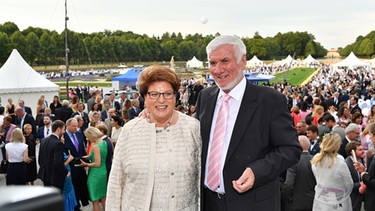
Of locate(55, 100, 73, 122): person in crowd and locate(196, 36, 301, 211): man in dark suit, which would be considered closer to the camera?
locate(196, 36, 301, 211): man in dark suit

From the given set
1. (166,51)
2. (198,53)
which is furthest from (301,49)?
(166,51)

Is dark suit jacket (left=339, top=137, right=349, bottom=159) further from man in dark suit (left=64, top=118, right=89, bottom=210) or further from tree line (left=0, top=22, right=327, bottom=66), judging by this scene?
tree line (left=0, top=22, right=327, bottom=66)

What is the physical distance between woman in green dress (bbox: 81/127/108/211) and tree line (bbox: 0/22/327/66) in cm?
4852

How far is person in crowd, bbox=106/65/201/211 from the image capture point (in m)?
2.78

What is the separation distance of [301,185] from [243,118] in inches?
121

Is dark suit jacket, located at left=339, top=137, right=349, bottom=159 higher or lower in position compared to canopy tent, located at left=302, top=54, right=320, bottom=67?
lower

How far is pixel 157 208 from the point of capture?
9.24 feet

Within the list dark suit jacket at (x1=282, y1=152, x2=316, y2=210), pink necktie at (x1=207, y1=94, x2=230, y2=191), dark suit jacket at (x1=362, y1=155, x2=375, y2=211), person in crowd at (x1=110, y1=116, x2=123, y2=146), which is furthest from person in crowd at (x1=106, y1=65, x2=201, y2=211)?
person in crowd at (x1=110, y1=116, x2=123, y2=146)

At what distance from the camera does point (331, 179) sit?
5125mm

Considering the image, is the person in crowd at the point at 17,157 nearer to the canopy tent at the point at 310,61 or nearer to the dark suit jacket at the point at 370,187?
the dark suit jacket at the point at 370,187

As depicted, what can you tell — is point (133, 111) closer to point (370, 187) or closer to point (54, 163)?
point (54, 163)

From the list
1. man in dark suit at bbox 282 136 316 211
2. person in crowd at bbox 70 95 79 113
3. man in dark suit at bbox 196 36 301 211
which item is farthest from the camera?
person in crowd at bbox 70 95 79 113

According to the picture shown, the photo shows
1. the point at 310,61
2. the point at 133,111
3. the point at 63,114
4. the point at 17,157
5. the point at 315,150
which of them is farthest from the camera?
the point at 310,61

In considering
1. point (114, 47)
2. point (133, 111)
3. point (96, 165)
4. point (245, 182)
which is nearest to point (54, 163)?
point (96, 165)
